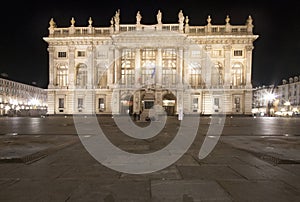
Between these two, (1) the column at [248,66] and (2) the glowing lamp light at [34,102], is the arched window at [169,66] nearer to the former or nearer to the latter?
(1) the column at [248,66]

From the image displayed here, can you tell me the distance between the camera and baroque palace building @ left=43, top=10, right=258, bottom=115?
52.0 m

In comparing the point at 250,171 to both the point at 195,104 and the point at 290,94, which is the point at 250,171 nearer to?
the point at 195,104

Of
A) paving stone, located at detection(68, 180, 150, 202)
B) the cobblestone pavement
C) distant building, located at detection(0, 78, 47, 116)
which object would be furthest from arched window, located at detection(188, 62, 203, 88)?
paving stone, located at detection(68, 180, 150, 202)

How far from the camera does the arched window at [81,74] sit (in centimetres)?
5675

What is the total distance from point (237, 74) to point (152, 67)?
74.0 feet


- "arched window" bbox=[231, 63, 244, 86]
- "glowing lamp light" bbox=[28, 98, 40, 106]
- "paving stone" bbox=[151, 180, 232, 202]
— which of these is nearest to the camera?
"paving stone" bbox=[151, 180, 232, 202]

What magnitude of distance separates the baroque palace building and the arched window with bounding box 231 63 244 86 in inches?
9.6

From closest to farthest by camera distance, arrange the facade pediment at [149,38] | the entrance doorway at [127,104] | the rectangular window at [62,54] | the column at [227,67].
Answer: the facade pediment at [149,38] < the entrance doorway at [127,104] < the column at [227,67] < the rectangular window at [62,54]

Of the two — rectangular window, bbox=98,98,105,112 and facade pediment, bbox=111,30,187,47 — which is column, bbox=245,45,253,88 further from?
rectangular window, bbox=98,98,105,112

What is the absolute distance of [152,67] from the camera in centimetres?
5412

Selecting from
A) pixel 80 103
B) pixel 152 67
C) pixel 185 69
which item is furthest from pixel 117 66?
pixel 185 69

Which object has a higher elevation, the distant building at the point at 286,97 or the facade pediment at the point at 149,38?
the facade pediment at the point at 149,38

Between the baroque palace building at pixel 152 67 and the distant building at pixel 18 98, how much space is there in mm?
21238

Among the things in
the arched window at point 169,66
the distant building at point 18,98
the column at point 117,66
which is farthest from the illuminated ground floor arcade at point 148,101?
the distant building at point 18,98
